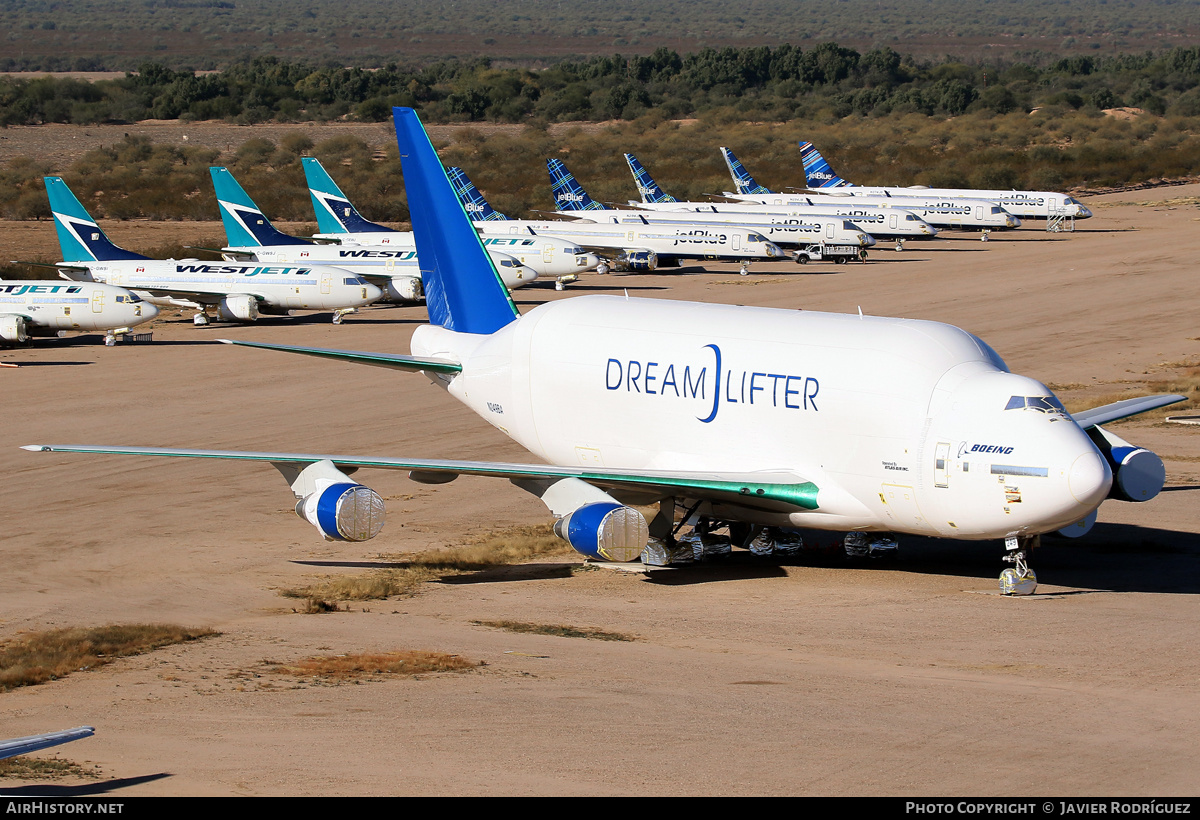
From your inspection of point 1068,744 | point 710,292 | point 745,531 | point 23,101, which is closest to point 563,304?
point 745,531

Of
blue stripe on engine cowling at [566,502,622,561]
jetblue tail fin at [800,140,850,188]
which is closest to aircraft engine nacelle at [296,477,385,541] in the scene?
blue stripe on engine cowling at [566,502,622,561]

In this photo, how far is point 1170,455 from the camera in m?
38.2

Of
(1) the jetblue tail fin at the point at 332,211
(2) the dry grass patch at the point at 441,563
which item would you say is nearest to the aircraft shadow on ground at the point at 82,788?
(2) the dry grass patch at the point at 441,563

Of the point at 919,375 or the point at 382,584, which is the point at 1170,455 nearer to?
the point at 919,375

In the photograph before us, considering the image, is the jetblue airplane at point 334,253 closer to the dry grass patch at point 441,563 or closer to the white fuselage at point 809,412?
the dry grass patch at point 441,563

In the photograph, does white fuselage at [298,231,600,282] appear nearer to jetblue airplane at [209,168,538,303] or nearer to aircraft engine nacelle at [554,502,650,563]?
jetblue airplane at [209,168,538,303]

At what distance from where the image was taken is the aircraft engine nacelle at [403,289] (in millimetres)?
72250

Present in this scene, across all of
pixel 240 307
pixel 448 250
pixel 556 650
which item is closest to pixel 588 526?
pixel 556 650

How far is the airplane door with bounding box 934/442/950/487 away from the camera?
23875mm

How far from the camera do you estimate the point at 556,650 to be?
73.7 feet

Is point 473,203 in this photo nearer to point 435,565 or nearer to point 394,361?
point 394,361

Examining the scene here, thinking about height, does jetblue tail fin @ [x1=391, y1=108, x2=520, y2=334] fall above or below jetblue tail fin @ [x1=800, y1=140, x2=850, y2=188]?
below

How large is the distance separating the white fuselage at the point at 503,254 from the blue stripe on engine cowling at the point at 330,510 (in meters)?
49.6

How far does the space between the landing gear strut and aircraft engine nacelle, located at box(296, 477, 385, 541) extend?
1095 cm
